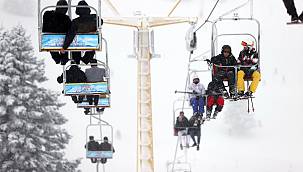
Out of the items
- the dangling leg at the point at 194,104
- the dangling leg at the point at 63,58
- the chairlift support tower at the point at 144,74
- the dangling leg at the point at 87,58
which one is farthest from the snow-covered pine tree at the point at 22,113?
the dangling leg at the point at 63,58

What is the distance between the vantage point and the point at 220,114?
3616 cm

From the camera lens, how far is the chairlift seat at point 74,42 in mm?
7273

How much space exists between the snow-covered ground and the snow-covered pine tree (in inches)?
408

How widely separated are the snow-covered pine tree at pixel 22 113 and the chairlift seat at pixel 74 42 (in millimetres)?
10076

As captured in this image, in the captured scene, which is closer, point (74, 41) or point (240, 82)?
point (74, 41)

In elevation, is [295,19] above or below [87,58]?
above

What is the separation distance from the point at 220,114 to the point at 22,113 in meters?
19.9

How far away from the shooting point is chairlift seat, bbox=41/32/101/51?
23.9 feet

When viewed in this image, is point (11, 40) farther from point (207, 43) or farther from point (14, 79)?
point (207, 43)

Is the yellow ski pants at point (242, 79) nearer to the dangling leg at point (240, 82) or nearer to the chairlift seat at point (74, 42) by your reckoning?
the dangling leg at point (240, 82)

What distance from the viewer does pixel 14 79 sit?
17.8 m

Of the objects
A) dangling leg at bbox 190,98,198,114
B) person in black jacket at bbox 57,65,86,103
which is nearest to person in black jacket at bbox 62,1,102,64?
person in black jacket at bbox 57,65,86,103

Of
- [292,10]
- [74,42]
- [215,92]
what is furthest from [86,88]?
[292,10]

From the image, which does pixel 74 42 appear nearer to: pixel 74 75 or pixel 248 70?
pixel 74 75
